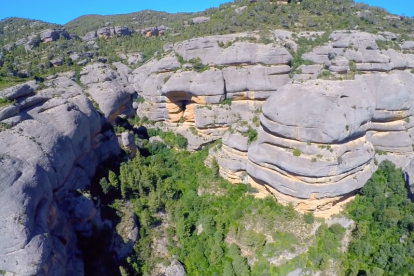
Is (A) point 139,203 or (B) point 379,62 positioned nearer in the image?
(A) point 139,203

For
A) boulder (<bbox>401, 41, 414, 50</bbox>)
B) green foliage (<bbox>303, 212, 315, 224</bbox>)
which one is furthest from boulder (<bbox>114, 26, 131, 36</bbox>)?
green foliage (<bbox>303, 212, 315, 224</bbox>)

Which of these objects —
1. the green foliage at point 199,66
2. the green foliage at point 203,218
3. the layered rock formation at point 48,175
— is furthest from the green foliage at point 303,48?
the layered rock formation at point 48,175

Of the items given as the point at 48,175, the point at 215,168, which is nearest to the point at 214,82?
the point at 215,168

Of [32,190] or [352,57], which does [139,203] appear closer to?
[32,190]

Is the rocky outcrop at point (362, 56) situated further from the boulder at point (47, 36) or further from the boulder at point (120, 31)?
the boulder at point (120, 31)

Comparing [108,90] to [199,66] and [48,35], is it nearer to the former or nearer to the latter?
[199,66]

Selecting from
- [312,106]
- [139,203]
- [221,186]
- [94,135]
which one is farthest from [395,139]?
[94,135]

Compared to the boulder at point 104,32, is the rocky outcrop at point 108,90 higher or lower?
lower
